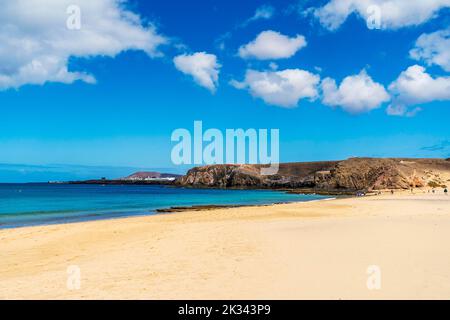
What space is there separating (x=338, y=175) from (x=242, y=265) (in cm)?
11630

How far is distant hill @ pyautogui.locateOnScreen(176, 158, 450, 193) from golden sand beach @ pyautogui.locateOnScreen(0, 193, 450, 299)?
89.6m

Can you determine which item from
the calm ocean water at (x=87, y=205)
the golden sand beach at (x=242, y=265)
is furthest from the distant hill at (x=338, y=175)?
the golden sand beach at (x=242, y=265)

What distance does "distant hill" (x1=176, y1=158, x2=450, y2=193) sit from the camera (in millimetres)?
100325

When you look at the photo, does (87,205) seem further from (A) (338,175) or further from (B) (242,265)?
(A) (338,175)

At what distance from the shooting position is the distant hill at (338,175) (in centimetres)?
10032

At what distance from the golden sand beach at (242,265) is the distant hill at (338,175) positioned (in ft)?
294

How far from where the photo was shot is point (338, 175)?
121375 mm

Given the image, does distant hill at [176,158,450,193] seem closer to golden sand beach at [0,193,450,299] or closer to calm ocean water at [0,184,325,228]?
calm ocean water at [0,184,325,228]

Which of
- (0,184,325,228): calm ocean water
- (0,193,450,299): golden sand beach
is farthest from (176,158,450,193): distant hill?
(0,193,450,299): golden sand beach

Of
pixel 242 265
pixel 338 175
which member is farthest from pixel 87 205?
pixel 338 175
